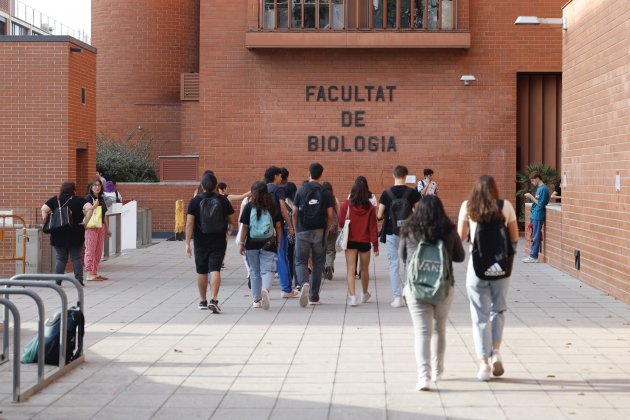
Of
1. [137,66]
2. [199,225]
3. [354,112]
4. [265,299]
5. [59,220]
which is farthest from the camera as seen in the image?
[137,66]

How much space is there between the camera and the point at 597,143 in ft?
56.3

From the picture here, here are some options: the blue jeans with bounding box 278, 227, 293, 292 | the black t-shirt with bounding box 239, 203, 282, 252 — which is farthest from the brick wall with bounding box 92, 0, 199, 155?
the black t-shirt with bounding box 239, 203, 282, 252

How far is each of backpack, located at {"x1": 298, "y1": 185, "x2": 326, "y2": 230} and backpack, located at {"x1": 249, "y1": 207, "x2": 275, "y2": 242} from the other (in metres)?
0.60

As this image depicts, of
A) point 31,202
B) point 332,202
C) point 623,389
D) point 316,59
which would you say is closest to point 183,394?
point 623,389

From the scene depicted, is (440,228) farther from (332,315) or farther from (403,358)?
(332,315)

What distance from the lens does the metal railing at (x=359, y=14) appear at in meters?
A: 29.7

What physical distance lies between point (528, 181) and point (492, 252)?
21389mm

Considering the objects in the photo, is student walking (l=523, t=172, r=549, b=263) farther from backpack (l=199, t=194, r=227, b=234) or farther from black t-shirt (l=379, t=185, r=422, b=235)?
backpack (l=199, t=194, r=227, b=234)

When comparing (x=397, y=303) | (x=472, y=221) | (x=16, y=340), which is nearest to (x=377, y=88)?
(x=397, y=303)

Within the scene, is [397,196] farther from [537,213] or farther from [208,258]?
[537,213]

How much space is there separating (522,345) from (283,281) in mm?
5117

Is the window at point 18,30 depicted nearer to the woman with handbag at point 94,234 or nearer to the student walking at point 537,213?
the student walking at point 537,213

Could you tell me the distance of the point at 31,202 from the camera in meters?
21.9

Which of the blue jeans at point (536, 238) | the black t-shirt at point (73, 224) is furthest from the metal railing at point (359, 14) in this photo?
the black t-shirt at point (73, 224)
